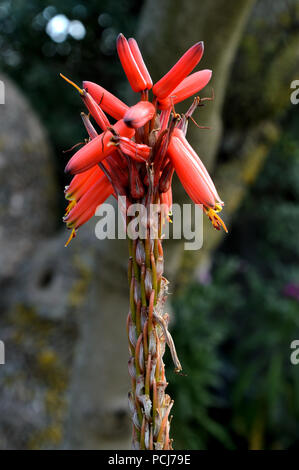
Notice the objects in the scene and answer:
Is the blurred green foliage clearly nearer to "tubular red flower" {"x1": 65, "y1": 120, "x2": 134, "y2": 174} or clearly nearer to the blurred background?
the blurred background

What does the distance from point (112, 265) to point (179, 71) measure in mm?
1080

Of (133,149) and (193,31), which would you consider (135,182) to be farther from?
(193,31)

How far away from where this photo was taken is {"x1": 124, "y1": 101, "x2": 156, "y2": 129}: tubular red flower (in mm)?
408

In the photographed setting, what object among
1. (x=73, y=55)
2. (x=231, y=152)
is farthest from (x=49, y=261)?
(x=73, y=55)

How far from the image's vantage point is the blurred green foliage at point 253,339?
7.18 ft

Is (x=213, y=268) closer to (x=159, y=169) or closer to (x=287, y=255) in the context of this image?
(x=287, y=255)

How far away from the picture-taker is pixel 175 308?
2.30m

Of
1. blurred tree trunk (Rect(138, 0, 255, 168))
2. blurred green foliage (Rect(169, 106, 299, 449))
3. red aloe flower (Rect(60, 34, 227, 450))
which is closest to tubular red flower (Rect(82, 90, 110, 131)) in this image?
red aloe flower (Rect(60, 34, 227, 450))

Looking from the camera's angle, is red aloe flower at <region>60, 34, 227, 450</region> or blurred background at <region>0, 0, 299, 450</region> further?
blurred background at <region>0, 0, 299, 450</region>

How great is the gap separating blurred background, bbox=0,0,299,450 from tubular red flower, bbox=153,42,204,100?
2.76 feet

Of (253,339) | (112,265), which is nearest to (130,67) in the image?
(112,265)

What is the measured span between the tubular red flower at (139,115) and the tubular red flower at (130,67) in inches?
1.4

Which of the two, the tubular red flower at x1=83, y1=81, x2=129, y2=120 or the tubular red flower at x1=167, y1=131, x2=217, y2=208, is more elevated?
the tubular red flower at x1=83, y1=81, x2=129, y2=120

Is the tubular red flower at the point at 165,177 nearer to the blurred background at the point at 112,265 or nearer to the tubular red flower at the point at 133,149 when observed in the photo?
the tubular red flower at the point at 133,149
